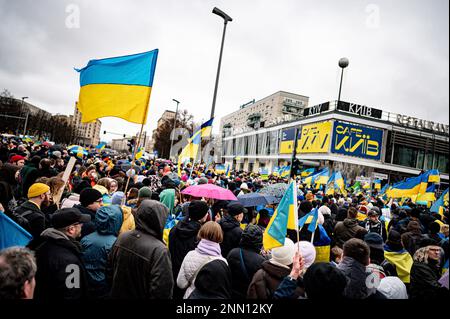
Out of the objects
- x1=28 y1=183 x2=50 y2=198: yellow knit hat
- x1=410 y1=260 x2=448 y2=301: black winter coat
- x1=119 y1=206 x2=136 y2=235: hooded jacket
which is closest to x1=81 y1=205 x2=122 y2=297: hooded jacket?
x1=119 y1=206 x2=136 y2=235: hooded jacket

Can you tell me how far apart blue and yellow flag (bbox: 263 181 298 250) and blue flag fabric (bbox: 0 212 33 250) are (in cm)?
228

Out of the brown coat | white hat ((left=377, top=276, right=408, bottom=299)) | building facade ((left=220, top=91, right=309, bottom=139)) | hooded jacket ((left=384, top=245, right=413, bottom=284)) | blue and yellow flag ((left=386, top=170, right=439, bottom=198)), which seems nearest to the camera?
the brown coat

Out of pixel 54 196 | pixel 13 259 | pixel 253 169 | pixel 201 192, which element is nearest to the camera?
pixel 13 259

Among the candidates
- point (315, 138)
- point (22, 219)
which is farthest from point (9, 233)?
point (315, 138)

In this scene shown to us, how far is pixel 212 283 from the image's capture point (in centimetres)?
263

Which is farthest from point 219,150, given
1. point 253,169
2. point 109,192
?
point 109,192

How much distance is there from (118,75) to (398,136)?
40.0m

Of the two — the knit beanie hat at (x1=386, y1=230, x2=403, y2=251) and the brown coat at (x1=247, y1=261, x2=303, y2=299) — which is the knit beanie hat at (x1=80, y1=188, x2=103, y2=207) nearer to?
the brown coat at (x1=247, y1=261, x2=303, y2=299)

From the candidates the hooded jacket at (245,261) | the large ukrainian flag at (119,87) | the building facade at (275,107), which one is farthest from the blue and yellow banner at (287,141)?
the hooded jacket at (245,261)

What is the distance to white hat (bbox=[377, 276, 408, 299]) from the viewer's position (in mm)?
2963

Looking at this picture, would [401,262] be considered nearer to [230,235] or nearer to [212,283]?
[230,235]

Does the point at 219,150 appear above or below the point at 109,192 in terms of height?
above

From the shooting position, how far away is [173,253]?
375 centimetres
